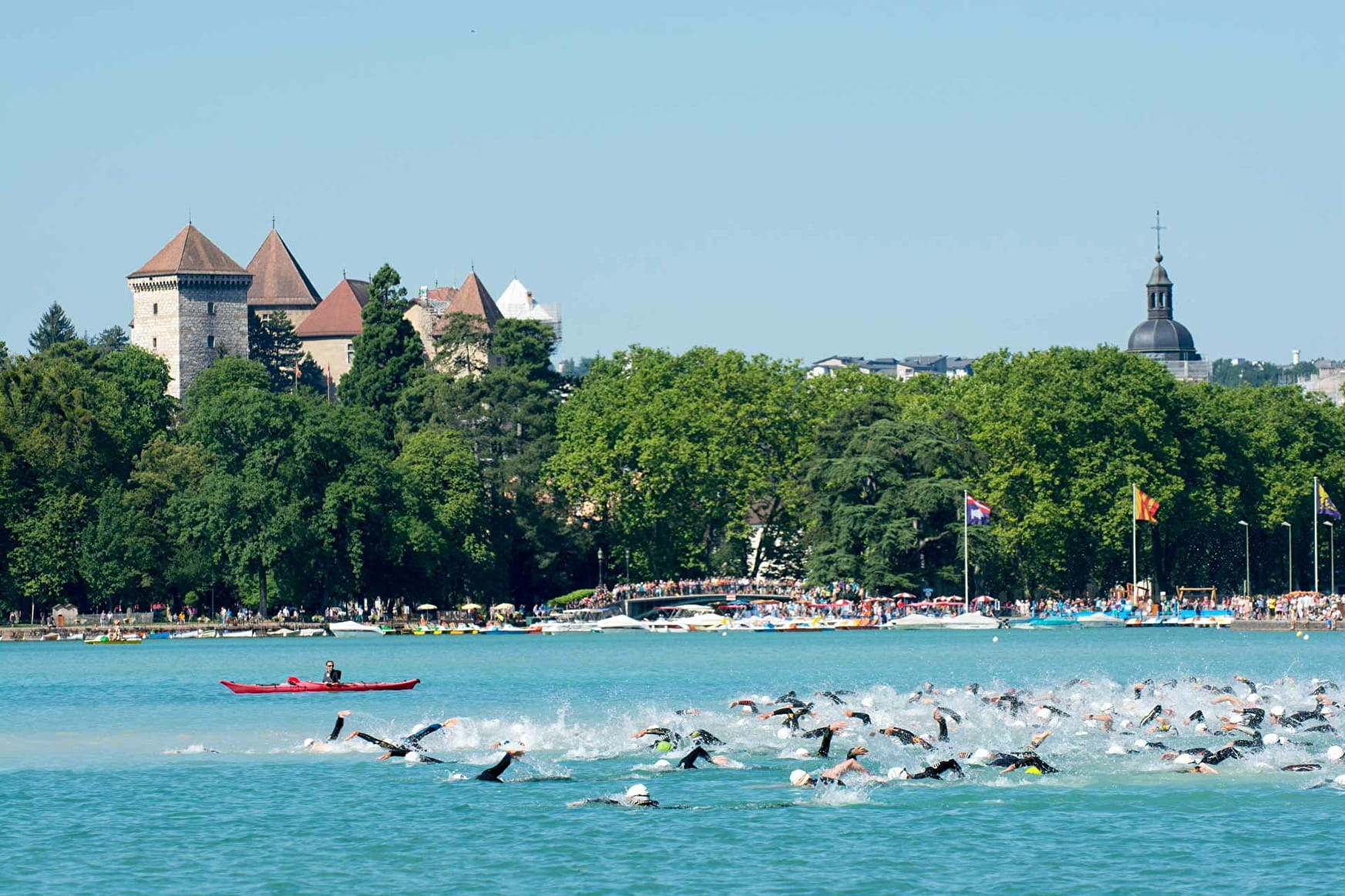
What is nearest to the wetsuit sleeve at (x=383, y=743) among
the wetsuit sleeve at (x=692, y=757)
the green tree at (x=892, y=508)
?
the wetsuit sleeve at (x=692, y=757)

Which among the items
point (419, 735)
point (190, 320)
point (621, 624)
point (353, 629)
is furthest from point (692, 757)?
point (190, 320)

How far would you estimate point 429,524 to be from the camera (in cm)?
11231

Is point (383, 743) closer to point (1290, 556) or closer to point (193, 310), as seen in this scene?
point (1290, 556)

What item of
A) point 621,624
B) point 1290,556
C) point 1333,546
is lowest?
point 621,624

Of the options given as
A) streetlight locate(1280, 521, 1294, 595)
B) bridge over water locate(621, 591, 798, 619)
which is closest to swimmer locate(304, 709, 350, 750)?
bridge over water locate(621, 591, 798, 619)

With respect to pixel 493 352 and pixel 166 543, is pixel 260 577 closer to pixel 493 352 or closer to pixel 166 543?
pixel 166 543

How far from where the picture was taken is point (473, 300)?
186m

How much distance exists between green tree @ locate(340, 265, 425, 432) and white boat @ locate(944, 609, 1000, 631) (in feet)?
131

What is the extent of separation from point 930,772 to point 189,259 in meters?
148

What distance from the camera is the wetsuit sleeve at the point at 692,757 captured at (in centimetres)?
3875

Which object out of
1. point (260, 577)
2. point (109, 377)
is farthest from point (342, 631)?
point (109, 377)

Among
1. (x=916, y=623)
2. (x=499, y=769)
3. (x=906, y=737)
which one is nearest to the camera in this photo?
(x=499, y=769)

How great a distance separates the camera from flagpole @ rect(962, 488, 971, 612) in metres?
105

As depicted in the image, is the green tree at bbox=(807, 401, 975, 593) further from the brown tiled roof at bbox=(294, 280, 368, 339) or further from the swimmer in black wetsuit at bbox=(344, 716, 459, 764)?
the brown tiled roof at bbox=(294, 280, 368, 339)
